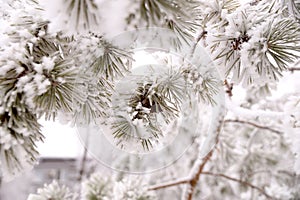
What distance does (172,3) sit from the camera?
0.46m

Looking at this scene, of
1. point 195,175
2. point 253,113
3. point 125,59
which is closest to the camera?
point 125,59

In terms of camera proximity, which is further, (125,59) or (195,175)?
(195,175)

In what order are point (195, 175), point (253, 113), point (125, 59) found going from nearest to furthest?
point (125, 59)
point (253, 113)
point (195, 175)

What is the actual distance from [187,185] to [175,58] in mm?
879

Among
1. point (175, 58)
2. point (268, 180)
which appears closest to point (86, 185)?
point (175, 58)

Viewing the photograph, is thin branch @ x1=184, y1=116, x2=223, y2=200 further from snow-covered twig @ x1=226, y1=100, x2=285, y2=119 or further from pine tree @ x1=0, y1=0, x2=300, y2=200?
pine tree @ x1=0, y1=0, x2=300, y2=200

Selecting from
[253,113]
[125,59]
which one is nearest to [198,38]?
[125,59]

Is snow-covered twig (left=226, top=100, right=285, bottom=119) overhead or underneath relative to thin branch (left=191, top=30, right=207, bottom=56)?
underneath

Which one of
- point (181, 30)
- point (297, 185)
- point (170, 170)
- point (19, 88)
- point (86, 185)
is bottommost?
point (170, 170)

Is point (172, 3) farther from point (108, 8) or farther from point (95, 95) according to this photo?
point (95, 95)

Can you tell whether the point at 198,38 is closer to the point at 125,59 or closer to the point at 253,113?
the point at 125,59

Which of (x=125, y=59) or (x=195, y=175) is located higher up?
(x=125, y=59)

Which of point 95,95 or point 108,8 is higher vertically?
point 108,8

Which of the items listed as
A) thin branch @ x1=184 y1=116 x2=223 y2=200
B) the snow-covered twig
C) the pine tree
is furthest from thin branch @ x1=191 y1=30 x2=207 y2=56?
thin branch @ x1=184 y1=116 x2=223 y2=200
